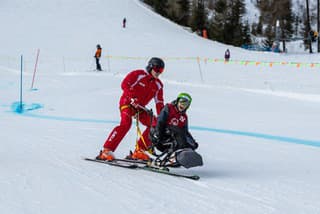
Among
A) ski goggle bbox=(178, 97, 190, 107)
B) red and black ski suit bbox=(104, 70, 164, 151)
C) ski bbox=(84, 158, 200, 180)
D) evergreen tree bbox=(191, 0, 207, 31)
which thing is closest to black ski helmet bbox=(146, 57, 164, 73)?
red and black ski suit bbox=(104, 70, 164, 151)

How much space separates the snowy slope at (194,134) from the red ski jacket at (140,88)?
1038mm

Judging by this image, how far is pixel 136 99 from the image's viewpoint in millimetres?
6168

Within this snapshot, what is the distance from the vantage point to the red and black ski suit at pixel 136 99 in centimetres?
620

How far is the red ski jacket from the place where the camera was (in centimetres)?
620

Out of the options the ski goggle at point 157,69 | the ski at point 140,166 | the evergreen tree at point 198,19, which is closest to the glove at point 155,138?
the ski at point 140,166

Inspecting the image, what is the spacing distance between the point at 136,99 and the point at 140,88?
193mm

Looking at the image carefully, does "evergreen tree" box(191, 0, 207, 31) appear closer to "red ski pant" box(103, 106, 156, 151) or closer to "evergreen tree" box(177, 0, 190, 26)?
"evergreen tree" box(177, 0, 190, 26)

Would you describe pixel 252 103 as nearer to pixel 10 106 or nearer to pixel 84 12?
pixel 10 106

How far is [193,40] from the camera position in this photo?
143ft

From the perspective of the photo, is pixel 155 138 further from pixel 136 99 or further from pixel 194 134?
pixel 194 134

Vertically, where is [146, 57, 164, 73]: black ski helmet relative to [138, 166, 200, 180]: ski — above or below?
above

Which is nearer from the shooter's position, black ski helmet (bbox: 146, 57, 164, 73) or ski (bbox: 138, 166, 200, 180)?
ski (bbox: 138, 166, 200, 180)

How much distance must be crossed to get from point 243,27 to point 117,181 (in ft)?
191

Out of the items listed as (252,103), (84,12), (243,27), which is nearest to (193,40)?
(84,12)
